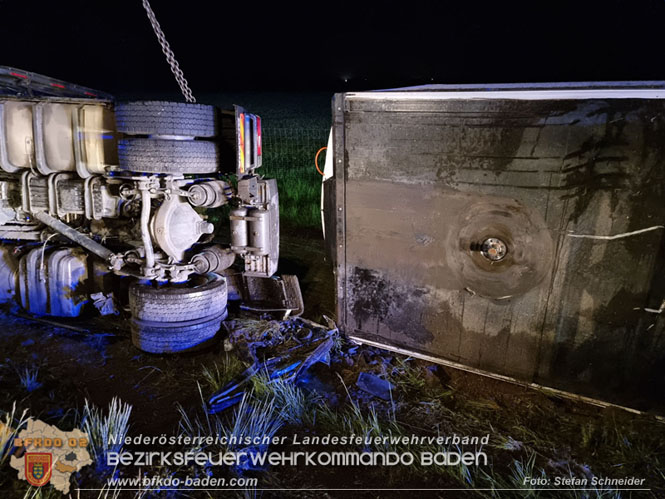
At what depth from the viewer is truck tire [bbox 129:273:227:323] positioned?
11.0ft

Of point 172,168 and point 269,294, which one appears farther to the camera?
point 269,294

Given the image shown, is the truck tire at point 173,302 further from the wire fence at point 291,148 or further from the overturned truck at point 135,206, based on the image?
the wire fence at point 291,148

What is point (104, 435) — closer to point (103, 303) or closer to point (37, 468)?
point (37, 468)

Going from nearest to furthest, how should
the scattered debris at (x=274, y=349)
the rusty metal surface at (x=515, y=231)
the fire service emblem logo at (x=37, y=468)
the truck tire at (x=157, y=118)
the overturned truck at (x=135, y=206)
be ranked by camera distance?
the fire service emblem logo at (x=37, y=468) → the rusty metal surface at (x=515, y=231) → the scattered debris at (x=274, y=349) → the truck tire at (x=157, y=118) → the overturned truck at (x=135, y=206)

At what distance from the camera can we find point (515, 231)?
8.58 ft

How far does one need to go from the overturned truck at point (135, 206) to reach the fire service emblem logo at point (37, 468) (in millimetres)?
1259

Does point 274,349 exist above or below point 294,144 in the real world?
below

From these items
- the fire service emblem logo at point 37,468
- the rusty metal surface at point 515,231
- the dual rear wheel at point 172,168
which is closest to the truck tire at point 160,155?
the dual rear wheel at point 172,168

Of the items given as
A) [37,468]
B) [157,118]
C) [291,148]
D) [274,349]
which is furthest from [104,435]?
[291,148]

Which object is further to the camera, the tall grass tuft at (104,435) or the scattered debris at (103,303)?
the scattered debris at (103,303)

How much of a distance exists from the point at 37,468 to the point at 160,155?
2008 millimetres

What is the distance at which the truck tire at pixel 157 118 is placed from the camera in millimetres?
3010

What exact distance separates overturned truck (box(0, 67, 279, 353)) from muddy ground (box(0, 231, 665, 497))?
30cm

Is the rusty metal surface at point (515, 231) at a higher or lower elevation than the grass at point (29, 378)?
higher
